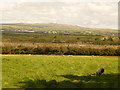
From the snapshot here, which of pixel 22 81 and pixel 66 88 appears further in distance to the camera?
pixel 22 81

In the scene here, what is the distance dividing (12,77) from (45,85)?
4.46m

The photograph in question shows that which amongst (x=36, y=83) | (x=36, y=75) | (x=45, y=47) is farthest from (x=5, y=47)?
(x=36, y=83)

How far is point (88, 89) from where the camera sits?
15172mm

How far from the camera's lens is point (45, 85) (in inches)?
649

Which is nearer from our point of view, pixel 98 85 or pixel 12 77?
pixel 98 85

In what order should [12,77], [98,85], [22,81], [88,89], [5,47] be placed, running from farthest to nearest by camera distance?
[5,47], [12,77], [22,81], [98,85], [88,89]

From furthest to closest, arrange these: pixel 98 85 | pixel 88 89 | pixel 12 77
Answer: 1. pixel 12 77
2. pixel 98 85
3. pixel 88 89

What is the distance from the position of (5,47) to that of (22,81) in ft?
116

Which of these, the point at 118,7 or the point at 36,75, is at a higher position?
the point at 118,7

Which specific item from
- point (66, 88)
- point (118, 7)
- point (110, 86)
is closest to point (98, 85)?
point (110, 86)

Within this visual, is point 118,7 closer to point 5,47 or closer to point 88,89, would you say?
point 88,89

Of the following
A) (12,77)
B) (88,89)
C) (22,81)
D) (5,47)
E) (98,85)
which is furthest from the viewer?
(5,47)

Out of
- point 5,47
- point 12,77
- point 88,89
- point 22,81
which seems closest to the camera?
point 88,89

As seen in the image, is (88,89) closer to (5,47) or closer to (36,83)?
(36,83)
